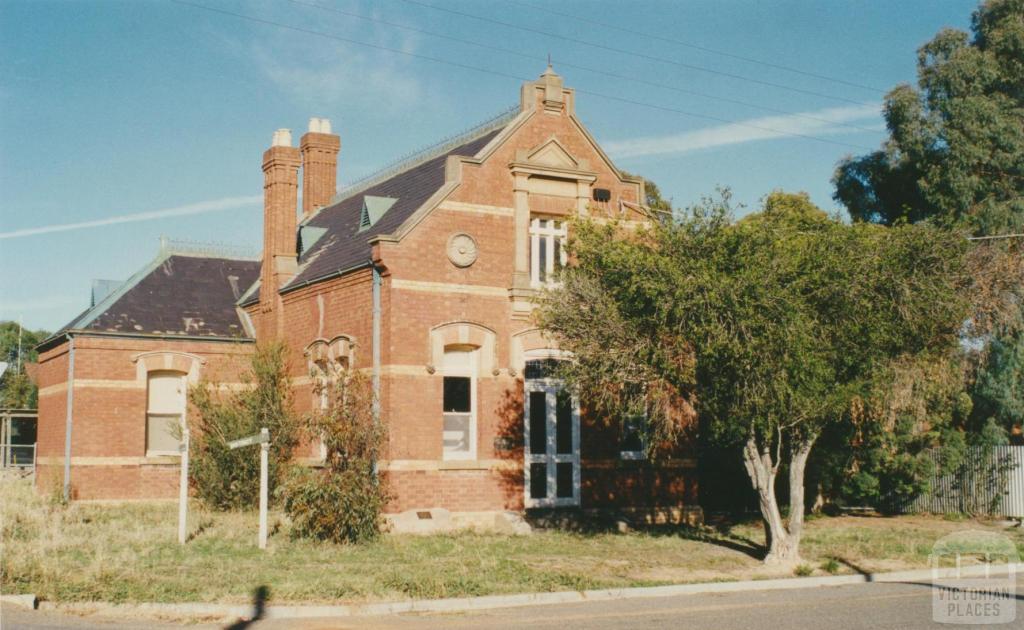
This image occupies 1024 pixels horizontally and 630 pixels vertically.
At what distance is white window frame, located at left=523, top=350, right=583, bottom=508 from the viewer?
21.8 m

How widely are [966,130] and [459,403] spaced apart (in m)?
17.8

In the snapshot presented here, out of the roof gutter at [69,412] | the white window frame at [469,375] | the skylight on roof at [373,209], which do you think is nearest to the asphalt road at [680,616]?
the white window frame at [469,375]

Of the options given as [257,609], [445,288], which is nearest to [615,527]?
[445,288]

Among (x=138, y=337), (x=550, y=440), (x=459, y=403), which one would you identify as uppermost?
(x=138, y=337)

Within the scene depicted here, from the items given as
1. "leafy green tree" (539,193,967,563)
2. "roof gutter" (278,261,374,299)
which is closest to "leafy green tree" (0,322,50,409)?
"roof gutter" (278,261,374,299)

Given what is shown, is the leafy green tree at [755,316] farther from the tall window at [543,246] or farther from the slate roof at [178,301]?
the slate roof at [178,301]

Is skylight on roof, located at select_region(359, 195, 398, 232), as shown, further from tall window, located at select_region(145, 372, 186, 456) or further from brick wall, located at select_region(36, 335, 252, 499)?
tall window, located at select_region(145, 372, 186, 456)

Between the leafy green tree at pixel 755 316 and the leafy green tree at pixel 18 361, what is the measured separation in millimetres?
38855

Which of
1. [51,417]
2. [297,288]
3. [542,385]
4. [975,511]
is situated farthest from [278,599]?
[975,511]

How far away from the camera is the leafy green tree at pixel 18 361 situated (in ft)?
172

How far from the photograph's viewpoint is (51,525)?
19047 millimetres

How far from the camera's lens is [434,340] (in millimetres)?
20906

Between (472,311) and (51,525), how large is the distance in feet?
29.9

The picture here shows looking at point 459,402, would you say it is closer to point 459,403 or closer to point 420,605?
point 459,403
